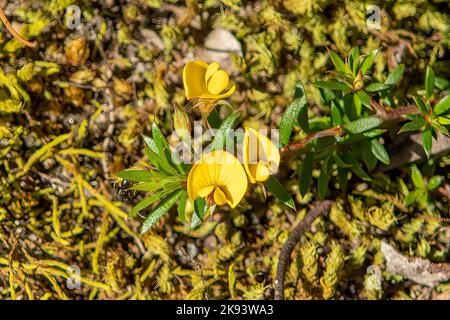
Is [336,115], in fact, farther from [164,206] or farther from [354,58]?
[164,206]

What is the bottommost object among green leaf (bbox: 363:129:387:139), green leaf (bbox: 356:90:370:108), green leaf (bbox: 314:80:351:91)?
green leaf (bbox: 363:129:387:139)

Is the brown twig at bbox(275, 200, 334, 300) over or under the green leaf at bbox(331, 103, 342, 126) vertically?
under

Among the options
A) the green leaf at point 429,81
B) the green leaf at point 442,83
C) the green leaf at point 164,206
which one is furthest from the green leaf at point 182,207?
the green leaf at point 442,83

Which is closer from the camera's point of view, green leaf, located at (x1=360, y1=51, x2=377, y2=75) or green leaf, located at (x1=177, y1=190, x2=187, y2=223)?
green leaf, located at (x1=177, y1=190, x2=187, y2=223)

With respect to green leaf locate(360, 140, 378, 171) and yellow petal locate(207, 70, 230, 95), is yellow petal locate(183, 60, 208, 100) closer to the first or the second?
yellow petal locate(207, 70, 230, 95)

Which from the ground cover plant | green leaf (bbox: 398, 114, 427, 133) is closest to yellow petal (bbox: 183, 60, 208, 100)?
the ground cover plant

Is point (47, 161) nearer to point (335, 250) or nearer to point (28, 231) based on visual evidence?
point (28, 231)

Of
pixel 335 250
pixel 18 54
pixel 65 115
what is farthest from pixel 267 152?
pixel 18 54
